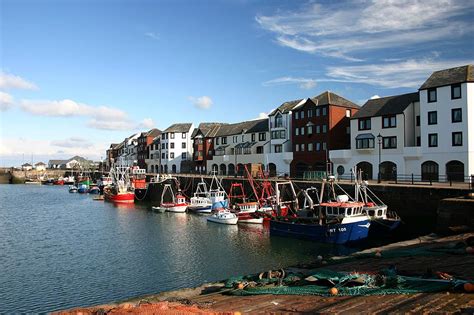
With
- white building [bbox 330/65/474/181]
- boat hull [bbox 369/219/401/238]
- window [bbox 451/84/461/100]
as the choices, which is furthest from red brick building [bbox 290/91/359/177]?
boat hull [bbox 369/219/401/238]

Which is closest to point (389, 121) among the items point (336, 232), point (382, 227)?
point (382, 227)

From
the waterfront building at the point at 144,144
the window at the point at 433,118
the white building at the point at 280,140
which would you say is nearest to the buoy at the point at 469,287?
the window at the point at 433,118

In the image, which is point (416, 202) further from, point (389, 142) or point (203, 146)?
point (203, 146)

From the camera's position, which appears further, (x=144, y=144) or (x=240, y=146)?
(x=144, y=144)

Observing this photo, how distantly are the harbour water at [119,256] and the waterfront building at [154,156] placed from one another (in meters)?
65.1

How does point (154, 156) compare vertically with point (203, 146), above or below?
below

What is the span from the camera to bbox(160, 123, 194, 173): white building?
108188 millimetres

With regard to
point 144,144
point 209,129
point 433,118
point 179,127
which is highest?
point 179,127

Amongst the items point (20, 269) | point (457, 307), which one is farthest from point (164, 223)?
point (457, 307)

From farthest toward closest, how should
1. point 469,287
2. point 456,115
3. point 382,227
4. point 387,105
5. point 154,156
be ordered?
point 154,156, point 387,105, point 456,115, point 382,227, point 469,287

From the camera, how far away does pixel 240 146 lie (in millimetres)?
82750

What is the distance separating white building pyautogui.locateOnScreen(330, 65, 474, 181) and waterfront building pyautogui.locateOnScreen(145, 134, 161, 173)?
219ft

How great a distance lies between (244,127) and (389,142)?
39308mm

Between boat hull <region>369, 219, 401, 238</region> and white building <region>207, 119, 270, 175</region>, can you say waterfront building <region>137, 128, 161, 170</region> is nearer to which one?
white building <region>207, 119, 270, 175</region>
